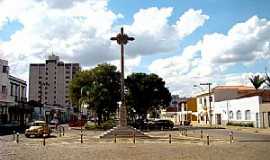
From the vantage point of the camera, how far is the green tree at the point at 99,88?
66.8m

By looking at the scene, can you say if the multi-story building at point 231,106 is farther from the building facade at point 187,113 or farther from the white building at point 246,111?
the building facade at point 187,113

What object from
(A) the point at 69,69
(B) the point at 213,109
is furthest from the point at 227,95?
(A) the point at 69,69

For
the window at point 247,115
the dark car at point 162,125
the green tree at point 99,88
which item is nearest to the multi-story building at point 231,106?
the window at point 247,115

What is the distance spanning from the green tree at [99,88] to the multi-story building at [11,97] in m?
11.0

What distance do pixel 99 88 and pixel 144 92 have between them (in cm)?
1052

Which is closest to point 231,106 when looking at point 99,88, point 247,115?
point 247,115

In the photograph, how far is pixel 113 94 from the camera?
6825 cm

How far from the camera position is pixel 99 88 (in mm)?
67125

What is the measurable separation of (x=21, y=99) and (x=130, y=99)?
23.4 metres

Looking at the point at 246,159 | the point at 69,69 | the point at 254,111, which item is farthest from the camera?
the point at 69,69

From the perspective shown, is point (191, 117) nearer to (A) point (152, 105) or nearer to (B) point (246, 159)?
(A) point (152, 105)

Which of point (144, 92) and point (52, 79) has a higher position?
point (52, 79)

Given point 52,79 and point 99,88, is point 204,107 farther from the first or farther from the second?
point 52,79

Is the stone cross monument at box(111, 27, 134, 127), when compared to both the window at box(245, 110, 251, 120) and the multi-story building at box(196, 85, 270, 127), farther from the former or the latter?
the window at box(245, 110, 251, 120)
